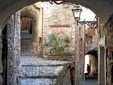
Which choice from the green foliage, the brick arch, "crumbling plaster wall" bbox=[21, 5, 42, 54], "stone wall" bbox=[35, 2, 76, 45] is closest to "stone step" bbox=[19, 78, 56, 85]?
the brick arch

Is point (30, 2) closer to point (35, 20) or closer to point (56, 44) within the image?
point (56, 44)

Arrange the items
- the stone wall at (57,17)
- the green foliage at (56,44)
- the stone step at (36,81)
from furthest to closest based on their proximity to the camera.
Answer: the stone wall at (57,17) < the green foliage at (56,44) < the stone step at (36,81)

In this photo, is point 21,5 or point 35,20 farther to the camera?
point 35,20

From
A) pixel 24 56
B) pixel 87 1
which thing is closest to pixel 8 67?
pixel 87 1

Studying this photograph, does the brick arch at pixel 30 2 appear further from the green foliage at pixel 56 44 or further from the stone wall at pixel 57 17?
the stone wall at pixel 57 17

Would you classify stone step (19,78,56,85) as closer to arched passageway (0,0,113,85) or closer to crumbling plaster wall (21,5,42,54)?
arched passageway (0,0,113,85)

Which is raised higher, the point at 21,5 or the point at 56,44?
the point at 21,5

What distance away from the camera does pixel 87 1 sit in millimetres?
5559

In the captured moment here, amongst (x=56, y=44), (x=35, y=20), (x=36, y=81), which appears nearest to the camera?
(x=36, y=81)

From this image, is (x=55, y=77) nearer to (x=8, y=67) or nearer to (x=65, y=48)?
(x=8, y=67)

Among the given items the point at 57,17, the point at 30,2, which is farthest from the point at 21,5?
the point at 57,17

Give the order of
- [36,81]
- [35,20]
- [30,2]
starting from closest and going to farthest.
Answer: [30,2]
[36,81]
[35,20]

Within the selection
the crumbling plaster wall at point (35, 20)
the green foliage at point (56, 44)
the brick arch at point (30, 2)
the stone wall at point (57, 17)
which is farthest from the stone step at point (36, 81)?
the crumbling plaster wall at point (35, 20)

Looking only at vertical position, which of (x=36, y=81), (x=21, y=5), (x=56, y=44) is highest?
(x=21, y=5)
